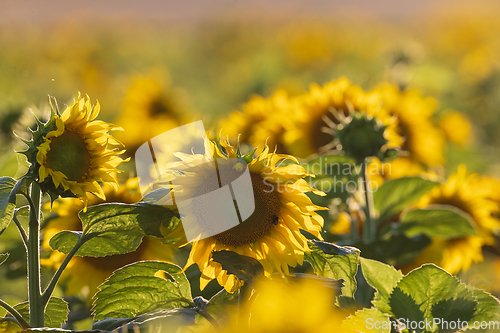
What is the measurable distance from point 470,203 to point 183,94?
32.2 inches

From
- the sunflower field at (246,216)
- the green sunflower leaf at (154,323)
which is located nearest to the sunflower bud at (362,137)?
the sunflower field at (246,216)

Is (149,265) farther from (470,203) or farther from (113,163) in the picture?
(470,203)

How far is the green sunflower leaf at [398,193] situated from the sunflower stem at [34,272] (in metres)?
0.48

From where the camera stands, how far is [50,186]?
374 mm

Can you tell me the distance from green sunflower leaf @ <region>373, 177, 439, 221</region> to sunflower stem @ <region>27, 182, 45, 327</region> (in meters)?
0.48

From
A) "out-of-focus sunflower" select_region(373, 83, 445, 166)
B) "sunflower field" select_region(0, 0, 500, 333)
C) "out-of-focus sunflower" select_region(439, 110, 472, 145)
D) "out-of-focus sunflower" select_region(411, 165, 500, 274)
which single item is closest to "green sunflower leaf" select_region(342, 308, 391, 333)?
"sunflower field" select_region(0, 0, 500, 333)

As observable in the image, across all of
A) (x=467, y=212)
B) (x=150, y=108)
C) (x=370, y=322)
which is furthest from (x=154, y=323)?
(x=150, y=108)

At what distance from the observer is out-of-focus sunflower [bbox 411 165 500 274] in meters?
0.72

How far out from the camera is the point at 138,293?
408 mm

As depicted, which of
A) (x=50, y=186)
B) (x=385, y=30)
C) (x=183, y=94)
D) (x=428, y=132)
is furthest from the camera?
(x=385, y=30)

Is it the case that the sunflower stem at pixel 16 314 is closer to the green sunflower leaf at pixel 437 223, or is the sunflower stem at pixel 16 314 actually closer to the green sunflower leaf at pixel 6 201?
the green sunflower leaf at pixel 6 201

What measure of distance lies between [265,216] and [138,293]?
12 cm

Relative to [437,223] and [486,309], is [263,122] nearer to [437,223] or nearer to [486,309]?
[437,223]

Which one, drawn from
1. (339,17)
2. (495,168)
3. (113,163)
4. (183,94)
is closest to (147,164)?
(113,163)
